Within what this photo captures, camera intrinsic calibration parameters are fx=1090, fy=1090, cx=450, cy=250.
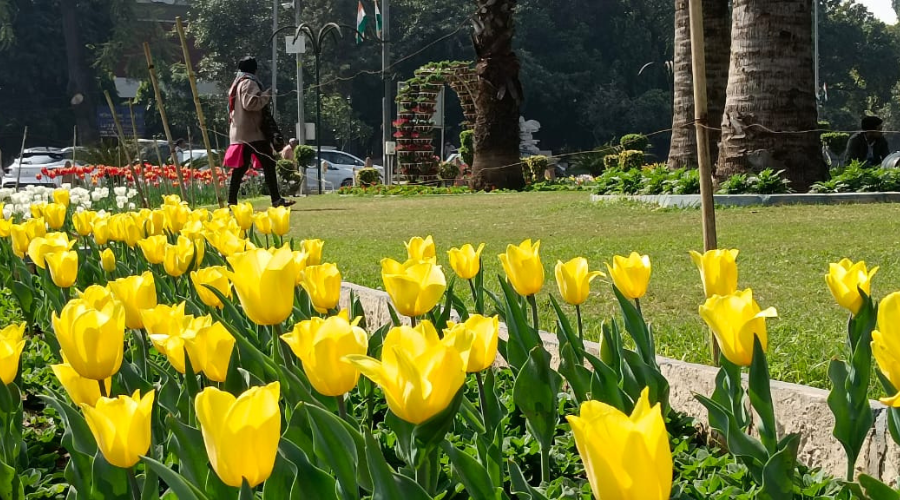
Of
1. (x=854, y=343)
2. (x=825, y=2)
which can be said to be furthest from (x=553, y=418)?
(x=825, y=2)

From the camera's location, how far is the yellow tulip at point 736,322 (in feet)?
5.56

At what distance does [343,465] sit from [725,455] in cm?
120

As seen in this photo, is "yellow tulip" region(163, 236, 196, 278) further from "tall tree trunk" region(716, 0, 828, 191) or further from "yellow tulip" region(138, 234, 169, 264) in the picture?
"tall tree trunk" region(716, 0, 828, 191)

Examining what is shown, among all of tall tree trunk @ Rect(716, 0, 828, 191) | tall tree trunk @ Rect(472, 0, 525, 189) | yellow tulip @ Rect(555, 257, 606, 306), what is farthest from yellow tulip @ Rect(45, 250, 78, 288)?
tall tree trunk @ Rect(472, 0, 525, 189)

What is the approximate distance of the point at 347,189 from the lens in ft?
72.9

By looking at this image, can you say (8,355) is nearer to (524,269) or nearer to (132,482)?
(132,482)

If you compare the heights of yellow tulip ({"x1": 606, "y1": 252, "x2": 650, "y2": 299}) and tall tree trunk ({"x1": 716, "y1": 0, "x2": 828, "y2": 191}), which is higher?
tall tree trunk ({"x1": 716, "y1": 0, "x2": 828, "y2": 191})

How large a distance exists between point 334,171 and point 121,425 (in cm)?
3155

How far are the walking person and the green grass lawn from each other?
712 mm

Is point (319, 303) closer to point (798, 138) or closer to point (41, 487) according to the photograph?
point (41, 487)

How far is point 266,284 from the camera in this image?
1.85m

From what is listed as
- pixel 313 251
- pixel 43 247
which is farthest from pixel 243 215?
pixel 313 251

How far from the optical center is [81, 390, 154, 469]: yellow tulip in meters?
1.38

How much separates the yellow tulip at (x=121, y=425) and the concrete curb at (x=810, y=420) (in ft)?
4.06
